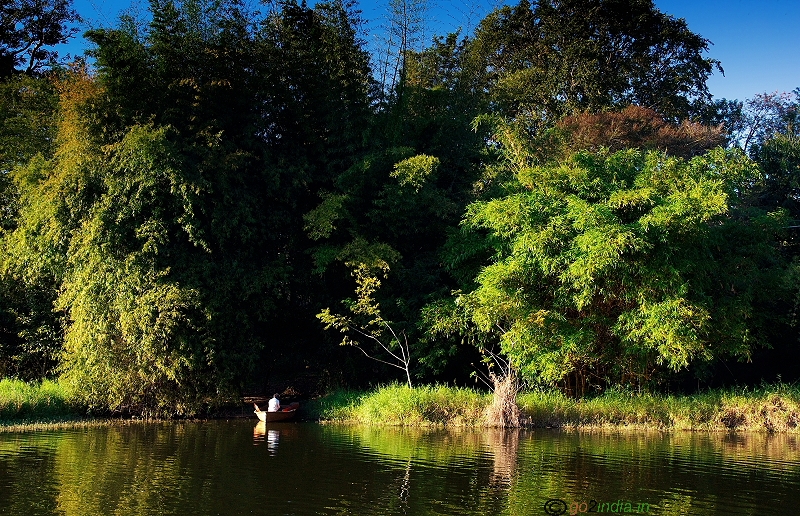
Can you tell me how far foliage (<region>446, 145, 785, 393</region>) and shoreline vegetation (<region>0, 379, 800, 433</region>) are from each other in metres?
0.83

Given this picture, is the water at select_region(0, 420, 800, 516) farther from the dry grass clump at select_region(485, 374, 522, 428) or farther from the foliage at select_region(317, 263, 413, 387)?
the foliage at select_region(317, 263, 413, 387)

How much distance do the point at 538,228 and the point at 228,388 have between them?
834 centimetres

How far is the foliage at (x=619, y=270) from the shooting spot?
53.9ft

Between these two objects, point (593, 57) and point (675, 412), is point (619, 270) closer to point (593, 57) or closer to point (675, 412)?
point (675, 412)

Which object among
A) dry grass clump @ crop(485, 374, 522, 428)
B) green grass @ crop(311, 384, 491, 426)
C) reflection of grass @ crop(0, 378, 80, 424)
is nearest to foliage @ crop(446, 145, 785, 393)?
dry grass clump @ crop(485, 374, 522, 428)

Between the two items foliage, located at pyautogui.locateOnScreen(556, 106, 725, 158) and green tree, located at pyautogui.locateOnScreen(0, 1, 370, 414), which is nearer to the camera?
green tree, located at pyautogui.locateOnScreen(0, 1, 370, 414)

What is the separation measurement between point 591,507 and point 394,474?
2.91m

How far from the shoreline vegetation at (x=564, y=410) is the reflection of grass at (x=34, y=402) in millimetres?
21

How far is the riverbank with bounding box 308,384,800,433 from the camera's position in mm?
16297

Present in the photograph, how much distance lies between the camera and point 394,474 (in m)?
10.1

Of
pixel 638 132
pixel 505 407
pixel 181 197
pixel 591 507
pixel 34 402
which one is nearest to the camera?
pixel 591 507

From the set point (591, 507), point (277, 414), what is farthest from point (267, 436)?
point (591, 507)

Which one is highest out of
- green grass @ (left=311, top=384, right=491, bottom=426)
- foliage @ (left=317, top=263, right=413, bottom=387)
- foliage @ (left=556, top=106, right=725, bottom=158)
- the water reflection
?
foliage @ (left=556, top=106, right=725, bottom=158)

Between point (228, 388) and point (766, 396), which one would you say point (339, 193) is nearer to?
point (228, 388)
